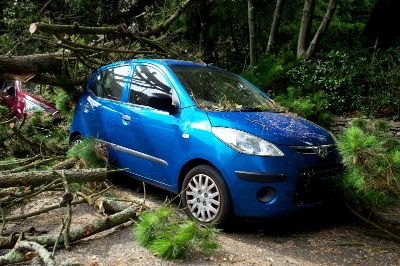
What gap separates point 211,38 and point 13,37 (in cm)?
458

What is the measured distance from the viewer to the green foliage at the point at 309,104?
7.31 meters

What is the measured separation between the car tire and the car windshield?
30.6 inches

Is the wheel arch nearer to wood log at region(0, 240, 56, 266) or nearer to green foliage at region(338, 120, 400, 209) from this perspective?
green foliage at region(338, 120, 400, 209)

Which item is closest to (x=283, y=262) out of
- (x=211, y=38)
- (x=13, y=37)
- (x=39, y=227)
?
(x=39, y=227)

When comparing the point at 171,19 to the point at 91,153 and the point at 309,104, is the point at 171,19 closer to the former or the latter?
the point at 309,104

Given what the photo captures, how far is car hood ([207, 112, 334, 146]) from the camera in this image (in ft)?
14.9

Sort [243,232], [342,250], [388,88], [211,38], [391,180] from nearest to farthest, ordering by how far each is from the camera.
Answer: [391,180] < [342,250] < [243,232] < [388,88] < [211,38]

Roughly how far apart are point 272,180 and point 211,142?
74 cm

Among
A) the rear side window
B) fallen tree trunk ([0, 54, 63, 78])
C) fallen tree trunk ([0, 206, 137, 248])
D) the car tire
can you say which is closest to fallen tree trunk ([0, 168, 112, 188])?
fallen tree trunk ([0, 206, 137, 248])

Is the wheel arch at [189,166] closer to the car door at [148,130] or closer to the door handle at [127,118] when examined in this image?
the car door at [148,130]

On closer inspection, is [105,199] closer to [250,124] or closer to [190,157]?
[190,157]

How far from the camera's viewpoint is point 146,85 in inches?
223

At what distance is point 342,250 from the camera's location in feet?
14.7

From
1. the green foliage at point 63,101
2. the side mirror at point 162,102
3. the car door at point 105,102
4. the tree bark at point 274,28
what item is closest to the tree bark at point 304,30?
the tree bark at point 274,28
